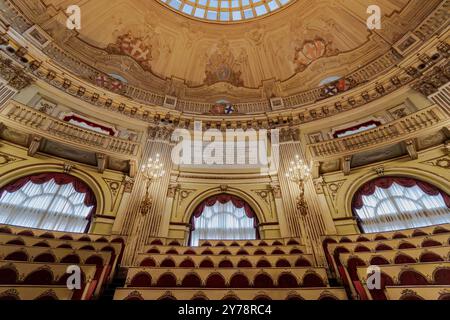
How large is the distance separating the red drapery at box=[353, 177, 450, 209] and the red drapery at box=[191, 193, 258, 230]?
10.1 feet

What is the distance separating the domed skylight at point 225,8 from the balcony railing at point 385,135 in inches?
298

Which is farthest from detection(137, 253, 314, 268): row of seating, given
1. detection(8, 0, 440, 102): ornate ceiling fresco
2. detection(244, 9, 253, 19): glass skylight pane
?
detection(244, 9, 253, 19): glass skylight pane

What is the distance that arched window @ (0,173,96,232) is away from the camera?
16.1ft

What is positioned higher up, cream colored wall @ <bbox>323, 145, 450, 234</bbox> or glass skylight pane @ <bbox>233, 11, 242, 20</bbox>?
glass skylight pane @ <bbox>233, 11, 242, 20</bbox>

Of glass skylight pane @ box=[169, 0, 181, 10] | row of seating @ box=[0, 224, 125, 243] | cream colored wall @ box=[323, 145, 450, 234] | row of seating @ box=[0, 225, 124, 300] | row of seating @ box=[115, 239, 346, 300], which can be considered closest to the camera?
row of seating @ box=[0, 225, 124, 300]

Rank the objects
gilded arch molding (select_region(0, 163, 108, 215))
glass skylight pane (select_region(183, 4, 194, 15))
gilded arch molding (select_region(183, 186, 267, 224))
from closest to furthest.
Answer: gilded arch molding (select_region(0, 163, 108, 215)) → gilded arch molding (select_region(183, 186, 267, 224)) → glass skylight pane (select_region(183, 4, 194, 15))

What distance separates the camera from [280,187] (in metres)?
6.66

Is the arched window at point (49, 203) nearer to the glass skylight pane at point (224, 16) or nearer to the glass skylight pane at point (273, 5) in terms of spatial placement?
the glass skylight pane at point (224, 16)

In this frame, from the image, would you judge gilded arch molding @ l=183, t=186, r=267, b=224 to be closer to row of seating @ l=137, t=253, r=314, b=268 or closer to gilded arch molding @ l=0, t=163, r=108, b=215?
row of seating @ l=137, t=253, r=314, b=268

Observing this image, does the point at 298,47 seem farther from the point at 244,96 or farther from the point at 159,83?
the point at 159,83

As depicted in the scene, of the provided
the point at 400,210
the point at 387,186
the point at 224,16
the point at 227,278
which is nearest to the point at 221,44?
the point at 224,16

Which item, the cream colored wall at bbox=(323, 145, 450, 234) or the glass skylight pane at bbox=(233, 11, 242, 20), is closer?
the cream colored wall at bbox=(323, 145, 450, 234)

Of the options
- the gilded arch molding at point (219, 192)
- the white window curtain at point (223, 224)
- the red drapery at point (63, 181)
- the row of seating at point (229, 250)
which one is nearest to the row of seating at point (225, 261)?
the row of seating at point (229, 250)

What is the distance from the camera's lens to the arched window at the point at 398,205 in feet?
16.6
